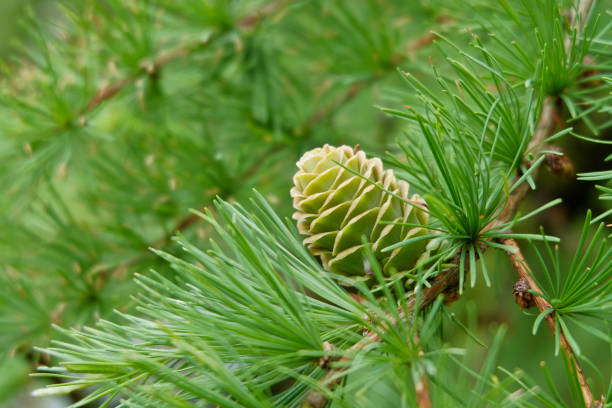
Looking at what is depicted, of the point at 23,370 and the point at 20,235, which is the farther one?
the point at 23,370

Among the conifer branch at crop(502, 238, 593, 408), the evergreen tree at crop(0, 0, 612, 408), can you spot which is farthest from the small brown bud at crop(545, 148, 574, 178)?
the conifer branch at crop(502, 238, 593, 408)

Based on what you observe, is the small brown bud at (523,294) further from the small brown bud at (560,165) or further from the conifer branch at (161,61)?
the conifer branch at (161,61)

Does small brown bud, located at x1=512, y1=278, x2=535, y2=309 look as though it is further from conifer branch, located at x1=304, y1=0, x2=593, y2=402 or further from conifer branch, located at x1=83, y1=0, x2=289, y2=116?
conifer branch, located at x1=83, y1=0, x2=289, y2=116

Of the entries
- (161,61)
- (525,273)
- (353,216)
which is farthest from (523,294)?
(161,61)

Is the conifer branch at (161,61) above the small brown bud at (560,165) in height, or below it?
above

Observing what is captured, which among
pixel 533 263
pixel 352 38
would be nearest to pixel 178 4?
pixel 352 38

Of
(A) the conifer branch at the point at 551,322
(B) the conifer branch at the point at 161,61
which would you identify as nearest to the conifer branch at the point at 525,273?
(A) the conifer branch at the point at 551,322

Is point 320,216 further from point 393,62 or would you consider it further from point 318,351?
point 393,62
